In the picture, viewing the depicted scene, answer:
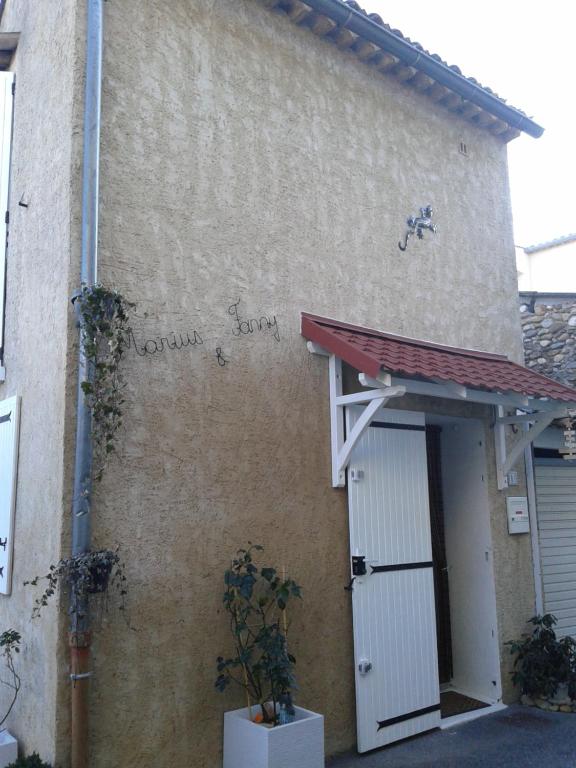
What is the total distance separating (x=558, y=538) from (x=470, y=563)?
1.43 m

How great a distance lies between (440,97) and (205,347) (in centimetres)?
414

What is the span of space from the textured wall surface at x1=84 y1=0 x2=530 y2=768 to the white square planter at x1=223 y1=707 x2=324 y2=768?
142 millimetres

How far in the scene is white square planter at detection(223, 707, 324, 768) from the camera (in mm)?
4230

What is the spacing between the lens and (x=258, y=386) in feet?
17.2

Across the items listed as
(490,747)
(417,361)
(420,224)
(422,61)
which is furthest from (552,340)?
(490,747)

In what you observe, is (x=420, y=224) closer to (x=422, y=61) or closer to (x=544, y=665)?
(x=422, y=61)

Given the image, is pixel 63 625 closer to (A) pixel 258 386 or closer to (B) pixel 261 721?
(B) pixel 261 721

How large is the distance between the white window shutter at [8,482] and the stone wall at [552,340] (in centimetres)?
665

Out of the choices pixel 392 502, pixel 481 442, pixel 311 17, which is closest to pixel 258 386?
pixel 392 502

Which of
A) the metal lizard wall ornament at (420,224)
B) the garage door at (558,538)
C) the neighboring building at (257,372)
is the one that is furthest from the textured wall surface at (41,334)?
the garage door at (558,538)

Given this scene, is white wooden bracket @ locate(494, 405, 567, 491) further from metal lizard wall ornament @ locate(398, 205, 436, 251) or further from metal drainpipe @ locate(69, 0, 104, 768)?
metal drainpipe @ locate(69, 0, 104, 768)

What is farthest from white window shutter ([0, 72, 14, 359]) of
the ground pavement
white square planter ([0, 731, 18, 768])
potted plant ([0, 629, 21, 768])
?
the ground pavement

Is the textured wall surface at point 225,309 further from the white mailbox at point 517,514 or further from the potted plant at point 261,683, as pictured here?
the white mailbox at point 517,514

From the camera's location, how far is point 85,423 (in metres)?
4.18
